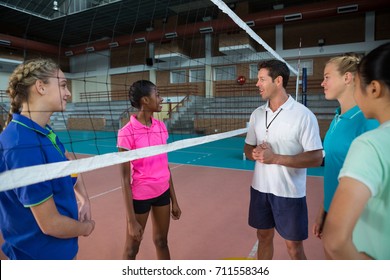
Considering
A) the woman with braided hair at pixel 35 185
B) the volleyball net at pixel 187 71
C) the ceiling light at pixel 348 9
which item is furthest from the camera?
the volleyball net at pixel 187 71

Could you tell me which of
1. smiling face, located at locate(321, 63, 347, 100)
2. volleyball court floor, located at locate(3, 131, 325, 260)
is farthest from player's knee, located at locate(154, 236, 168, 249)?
smiling face, located at locate(321, 63, 347, 100)

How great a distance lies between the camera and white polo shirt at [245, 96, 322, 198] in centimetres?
171

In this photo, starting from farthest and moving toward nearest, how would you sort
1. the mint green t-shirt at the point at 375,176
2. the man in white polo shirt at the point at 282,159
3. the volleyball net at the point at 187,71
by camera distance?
1. the volleyball net at the point at 187,71
2. the man in white polo shirt at the point at 282,159
3. the mint green t-shirt at the point at 375,176

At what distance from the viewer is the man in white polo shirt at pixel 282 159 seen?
1700 millimetres

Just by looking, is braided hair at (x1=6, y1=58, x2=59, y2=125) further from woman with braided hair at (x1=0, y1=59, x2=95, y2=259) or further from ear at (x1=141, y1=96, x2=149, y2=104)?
ear at (x1=141, y1=96, x2=149, y2=104)

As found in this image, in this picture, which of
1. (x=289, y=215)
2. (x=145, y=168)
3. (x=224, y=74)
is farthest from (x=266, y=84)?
(x=224, y=74)

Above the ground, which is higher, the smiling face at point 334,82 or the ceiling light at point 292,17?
the ceiling light at point 292,17

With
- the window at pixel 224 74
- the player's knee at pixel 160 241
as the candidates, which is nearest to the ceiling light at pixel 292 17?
the window at pixel 224 74

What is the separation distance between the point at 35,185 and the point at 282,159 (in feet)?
4.41

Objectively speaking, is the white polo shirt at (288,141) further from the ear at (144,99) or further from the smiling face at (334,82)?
the ear at (144,99)

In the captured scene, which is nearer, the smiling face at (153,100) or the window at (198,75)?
the smiling face at (153,100)

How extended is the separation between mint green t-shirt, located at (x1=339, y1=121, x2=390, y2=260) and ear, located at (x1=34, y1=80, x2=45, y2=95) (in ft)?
3.68

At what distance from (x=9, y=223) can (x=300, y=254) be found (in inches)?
67.6

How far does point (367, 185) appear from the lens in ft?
2.18
